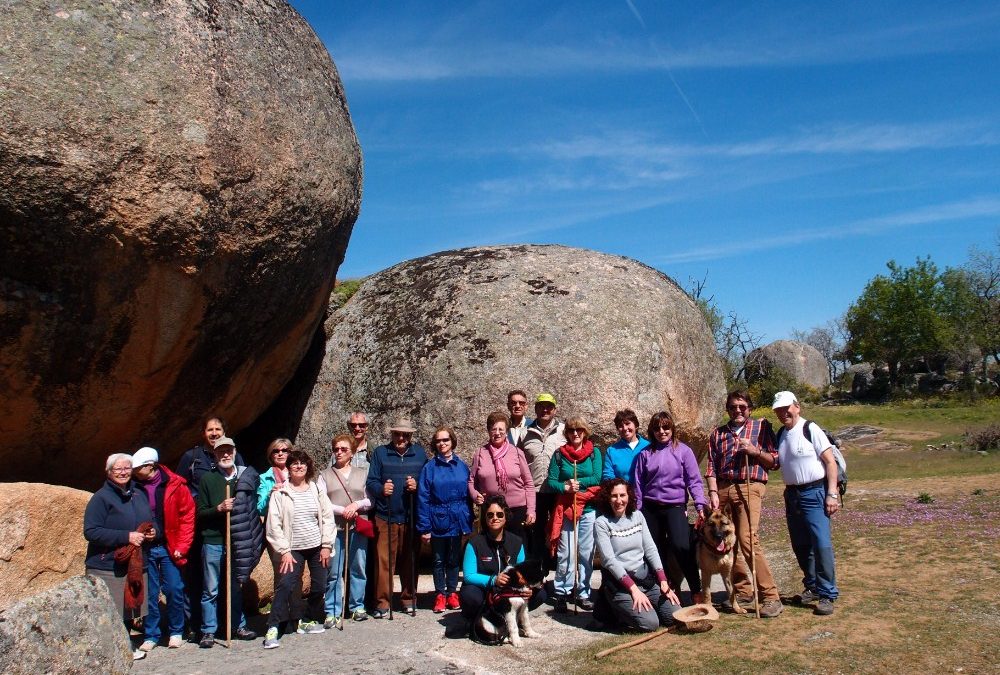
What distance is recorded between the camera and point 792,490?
20.8ft

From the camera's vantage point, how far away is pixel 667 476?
20.9 feet

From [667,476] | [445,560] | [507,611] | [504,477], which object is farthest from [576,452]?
[507,611]

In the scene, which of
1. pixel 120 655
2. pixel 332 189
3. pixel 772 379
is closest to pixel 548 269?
pixel 332 189

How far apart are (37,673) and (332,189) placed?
3607mm

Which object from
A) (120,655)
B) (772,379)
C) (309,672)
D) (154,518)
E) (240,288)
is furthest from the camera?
(772,379)

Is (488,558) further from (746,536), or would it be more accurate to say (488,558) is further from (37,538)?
(37,538)

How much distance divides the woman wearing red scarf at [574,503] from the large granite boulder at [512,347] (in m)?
0.80

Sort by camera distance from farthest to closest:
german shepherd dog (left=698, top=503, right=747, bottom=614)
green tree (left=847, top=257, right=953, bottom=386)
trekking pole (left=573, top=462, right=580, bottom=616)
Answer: green tree (left=847, top=257, right=953, bottom=386) < trekking pole (left=573, top=462, right=580, bottom=616) < german shepherd dog (left=698, top=503, right=747, bottom=614)

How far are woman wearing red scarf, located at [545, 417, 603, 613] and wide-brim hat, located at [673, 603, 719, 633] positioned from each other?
3.00 feet

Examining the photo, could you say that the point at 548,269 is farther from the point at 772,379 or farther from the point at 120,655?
the point at 772,379

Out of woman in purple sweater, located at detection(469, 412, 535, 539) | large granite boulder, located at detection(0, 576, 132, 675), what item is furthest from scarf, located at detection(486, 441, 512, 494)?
large granite boulder, located at detection(0, 576, 132, 675)

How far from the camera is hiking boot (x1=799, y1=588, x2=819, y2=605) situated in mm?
6344

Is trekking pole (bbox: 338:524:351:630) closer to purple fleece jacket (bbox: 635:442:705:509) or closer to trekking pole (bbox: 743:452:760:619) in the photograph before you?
purple fleece jacket (bbox: 635:442:705:509)

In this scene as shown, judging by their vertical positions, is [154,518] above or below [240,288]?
below
